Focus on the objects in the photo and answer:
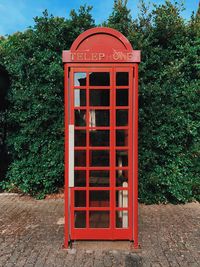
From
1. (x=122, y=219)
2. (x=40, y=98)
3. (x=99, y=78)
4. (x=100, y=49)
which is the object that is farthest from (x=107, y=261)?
(x=40, y=98)

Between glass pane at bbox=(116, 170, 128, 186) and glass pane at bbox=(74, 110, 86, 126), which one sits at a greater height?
glass pane at bbox=(74, 110, 86, 126)

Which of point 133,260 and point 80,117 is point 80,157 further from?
point 133,260

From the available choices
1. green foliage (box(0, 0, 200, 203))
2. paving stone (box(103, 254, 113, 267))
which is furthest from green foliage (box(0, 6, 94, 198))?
paving stone (box(103, 254, 113, 267))

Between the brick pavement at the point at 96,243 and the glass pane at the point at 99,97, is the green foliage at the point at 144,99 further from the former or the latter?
the glass pane at the point at 99,97

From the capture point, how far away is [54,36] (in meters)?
6.55

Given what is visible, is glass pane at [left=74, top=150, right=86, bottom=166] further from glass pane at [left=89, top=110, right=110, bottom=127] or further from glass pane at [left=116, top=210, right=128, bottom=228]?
glass pane at [left=116, top=210, right=128, bottom=228]

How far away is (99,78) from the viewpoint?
4246mm

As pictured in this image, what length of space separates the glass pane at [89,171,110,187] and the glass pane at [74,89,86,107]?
3.05 ft

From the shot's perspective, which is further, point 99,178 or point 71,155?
point 99,178

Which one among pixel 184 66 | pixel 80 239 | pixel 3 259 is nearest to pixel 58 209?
pixel 80 239

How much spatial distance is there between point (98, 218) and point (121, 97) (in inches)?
65.2

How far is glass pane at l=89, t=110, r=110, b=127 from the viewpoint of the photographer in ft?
14.2

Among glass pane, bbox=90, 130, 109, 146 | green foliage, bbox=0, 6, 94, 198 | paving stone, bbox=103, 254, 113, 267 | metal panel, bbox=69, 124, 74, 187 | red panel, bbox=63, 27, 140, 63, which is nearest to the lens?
paving stone, bbox=103, 254, 113, 267

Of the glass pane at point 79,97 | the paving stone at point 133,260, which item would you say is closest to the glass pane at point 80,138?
the glass pane at point 79,97
